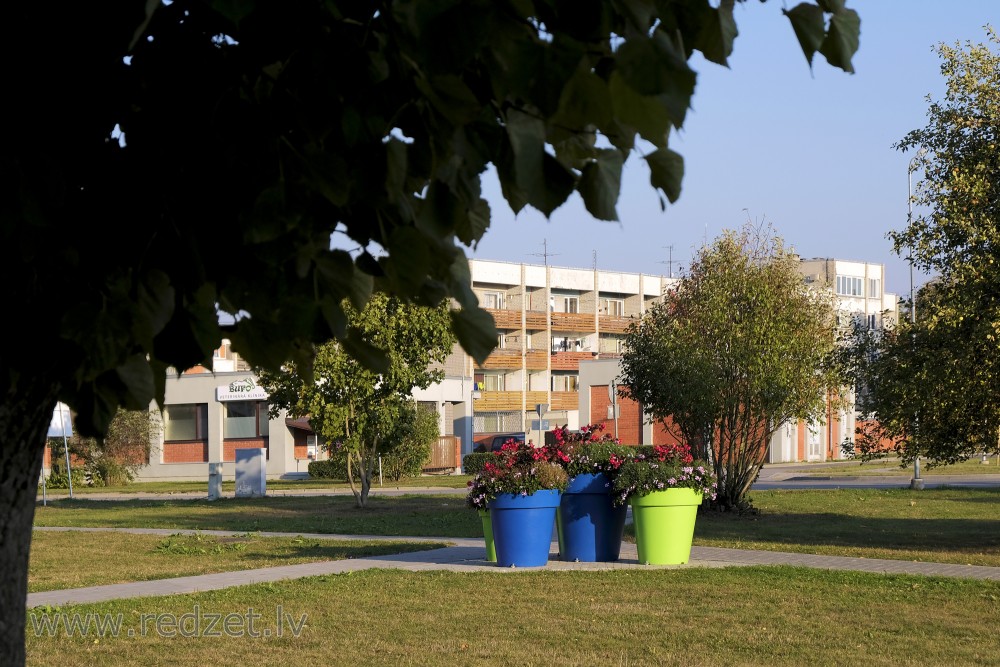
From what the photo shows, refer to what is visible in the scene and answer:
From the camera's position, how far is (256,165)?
8.11 ft

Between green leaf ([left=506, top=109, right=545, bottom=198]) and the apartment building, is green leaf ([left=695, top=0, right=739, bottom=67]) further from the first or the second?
the apartment building

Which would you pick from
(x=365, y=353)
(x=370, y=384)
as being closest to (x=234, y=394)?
(x=370, y=384)

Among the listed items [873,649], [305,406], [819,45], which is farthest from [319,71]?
[305,406]

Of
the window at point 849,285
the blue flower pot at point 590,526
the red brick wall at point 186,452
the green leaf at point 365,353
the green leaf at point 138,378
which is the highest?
the window at point 849,285

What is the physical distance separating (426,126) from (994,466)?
61.1 meters

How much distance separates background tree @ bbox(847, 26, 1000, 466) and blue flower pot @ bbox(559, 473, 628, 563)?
517cm

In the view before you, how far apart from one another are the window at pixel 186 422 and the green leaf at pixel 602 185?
202 ft

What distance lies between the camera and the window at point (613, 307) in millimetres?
95125

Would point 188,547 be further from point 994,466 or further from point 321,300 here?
point 994,466

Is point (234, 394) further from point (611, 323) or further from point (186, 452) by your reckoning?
point (611, 323)

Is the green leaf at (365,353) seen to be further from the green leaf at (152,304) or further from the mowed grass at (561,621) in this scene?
the mowed grass at (561,621)

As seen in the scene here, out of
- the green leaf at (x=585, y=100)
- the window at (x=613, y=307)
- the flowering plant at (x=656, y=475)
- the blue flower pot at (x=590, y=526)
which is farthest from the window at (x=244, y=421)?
the green leaf at (x=585, y=100)

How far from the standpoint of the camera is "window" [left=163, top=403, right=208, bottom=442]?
62.2 meters

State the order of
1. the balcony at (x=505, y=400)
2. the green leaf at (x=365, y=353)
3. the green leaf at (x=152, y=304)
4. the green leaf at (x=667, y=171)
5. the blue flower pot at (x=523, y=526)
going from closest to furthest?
the green leaf at (x=667, y=171) < the green leaf at (x=152, y=304) < the green leaf at (x=365, y=353) < the blue flower pot at (x=523, y=526) < the balcony at (x=505, y=400)
